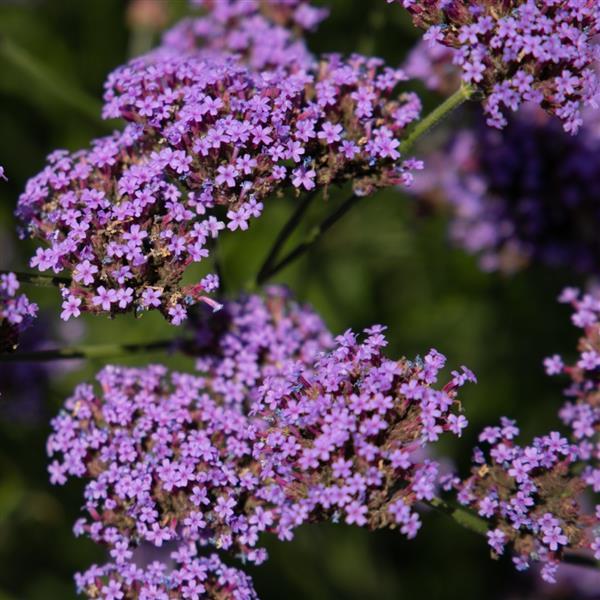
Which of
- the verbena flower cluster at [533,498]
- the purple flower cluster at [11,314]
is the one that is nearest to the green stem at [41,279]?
the purple flower cluster at [11,314]

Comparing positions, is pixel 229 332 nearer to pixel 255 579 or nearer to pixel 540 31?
pixel 540 31

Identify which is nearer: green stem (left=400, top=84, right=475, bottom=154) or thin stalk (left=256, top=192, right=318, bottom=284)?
green stem (left=400, top=84, right=475, bottom=154)

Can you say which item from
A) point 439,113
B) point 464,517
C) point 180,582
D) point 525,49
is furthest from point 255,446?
point 525,49

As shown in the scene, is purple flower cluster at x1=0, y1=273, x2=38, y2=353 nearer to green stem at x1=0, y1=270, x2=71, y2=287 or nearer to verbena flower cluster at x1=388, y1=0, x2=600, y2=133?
green stem at x1=0, y1=270, x2=71, y2=287

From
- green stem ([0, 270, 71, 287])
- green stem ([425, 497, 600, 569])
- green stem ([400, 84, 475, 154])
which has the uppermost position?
green stem ([400, 84, 475, 154])

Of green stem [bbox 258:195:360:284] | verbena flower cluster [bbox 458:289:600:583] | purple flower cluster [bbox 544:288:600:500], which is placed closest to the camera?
verbena flower cluster [bbox 458:289:600:583]

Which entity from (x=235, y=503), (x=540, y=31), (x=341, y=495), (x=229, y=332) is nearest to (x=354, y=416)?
(x=341, y=495)

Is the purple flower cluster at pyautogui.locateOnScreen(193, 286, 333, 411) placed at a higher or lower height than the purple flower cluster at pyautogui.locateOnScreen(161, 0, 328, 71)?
lower

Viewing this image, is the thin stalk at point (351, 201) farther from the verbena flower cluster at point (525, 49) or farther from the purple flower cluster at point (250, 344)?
the purple flower cluster at point (250, 344)

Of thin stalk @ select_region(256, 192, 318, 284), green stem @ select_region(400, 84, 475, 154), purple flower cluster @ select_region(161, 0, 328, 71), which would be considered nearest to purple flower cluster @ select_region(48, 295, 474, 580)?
thin stalk @ select_region(256, 192, 318, 284)
